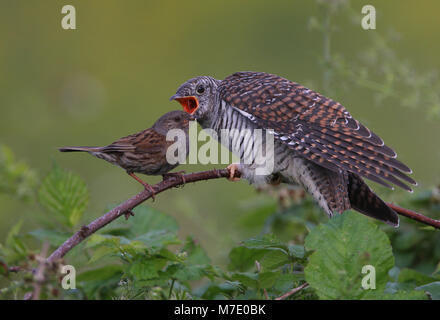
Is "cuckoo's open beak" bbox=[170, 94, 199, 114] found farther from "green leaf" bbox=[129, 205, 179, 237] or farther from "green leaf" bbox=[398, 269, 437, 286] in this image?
"green leaf" bbox=[398, 269, 437, 286]

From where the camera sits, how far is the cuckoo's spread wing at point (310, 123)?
273cm

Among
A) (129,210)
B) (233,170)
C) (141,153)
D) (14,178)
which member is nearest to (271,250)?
(129,210)

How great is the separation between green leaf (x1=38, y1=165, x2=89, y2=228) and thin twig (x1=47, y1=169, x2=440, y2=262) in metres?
0.35

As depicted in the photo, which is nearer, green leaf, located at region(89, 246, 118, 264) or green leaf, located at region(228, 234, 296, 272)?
green leaf, located at region(228, 234, 296, 272)

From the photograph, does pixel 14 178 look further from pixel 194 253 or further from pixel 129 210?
pixel 129 210

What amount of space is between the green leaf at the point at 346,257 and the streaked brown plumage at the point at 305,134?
2.32 feet

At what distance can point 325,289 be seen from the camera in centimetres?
181

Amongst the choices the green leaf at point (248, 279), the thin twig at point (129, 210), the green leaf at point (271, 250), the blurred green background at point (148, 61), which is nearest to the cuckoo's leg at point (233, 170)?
the thin twig at point (129, 210)

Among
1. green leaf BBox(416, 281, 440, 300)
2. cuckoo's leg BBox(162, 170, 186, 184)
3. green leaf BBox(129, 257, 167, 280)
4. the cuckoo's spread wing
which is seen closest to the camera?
green leaf BBox(416, 281, 440, 300)

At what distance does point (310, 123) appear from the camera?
122 inches

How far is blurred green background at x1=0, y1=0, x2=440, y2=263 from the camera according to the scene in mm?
7504

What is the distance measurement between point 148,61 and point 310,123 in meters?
6.49

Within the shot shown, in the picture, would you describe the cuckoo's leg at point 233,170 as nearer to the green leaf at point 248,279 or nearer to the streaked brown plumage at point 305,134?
the streaked brown plumage at point 305,134

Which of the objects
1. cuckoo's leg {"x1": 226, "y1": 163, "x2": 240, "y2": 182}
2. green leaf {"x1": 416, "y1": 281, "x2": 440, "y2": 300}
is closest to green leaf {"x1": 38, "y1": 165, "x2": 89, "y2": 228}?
cuckoo's leg {"x1": 226, "y1": 163, "x2": 240, "y2": 182}
